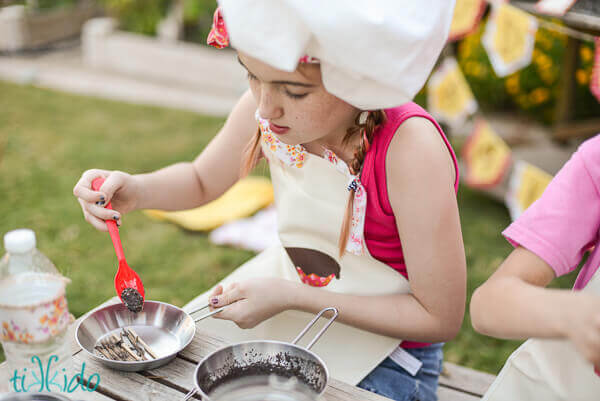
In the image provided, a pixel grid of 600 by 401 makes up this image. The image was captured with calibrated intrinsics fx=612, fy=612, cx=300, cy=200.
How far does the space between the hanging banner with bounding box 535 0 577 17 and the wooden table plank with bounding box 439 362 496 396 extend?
71.2 inches

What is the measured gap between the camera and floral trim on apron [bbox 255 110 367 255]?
144 cm

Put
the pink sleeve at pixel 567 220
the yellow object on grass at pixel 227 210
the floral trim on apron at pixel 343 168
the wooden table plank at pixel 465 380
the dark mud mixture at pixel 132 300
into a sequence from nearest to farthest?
1. the pink sleeve at pixel 567 220
2. the dark mud mixture at pixel 132 300
3. the floral trim on apron at pixel 343 168
4. the wooden table plank at pixel 465 380
5. the yellow object on grass at pixel 227 210

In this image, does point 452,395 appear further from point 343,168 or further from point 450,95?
point 450,95

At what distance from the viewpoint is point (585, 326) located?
910 millimetres

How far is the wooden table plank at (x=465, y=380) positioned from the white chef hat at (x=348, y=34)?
38.5 inches

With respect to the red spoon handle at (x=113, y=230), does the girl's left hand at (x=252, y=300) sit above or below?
below

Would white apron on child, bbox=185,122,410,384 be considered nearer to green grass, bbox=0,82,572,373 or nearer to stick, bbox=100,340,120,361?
stick, bbox=100,340,120,361

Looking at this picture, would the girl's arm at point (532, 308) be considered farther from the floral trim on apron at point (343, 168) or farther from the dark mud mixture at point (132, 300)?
the dark mud mixture at point (132, 300)

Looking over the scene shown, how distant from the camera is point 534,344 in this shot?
120 cm

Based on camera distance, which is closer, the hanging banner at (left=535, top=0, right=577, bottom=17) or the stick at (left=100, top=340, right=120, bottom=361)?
the stick at (left=100, top=340, right=120, bottom=361)

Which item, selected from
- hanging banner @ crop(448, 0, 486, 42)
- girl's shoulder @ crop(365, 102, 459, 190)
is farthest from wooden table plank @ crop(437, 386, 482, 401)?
hanging banner @ crop(448, 0, 486, 42)

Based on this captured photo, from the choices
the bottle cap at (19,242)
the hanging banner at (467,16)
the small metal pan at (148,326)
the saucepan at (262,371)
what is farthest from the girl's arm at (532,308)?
the hanging banner at (467,16)

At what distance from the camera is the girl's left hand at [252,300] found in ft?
4.45

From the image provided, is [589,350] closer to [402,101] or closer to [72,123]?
[402,101]
